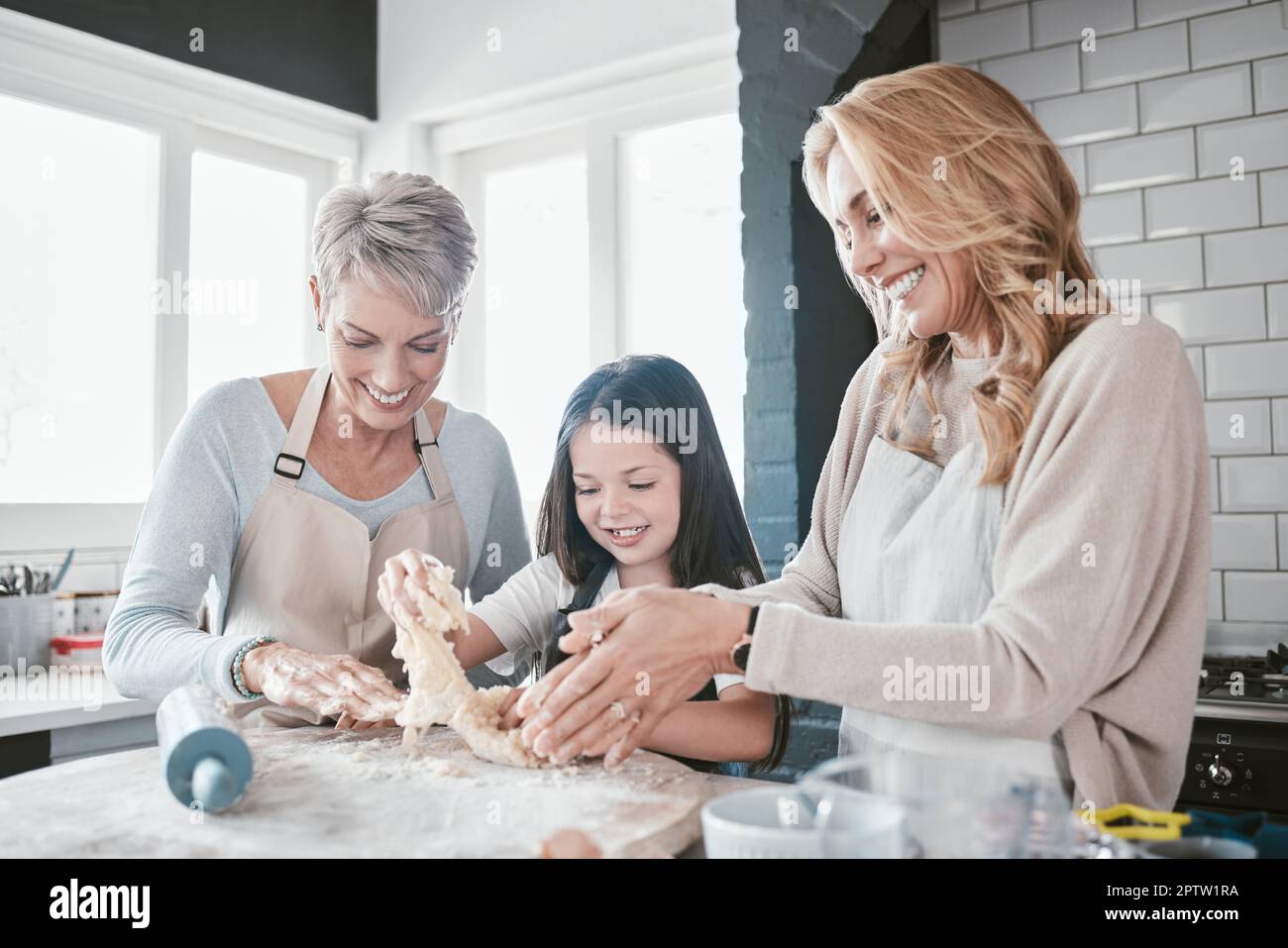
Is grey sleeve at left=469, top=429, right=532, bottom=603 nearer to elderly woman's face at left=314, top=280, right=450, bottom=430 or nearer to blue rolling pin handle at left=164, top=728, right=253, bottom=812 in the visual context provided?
elderly woman's face at left=314, top=280, right=450, bottom=430

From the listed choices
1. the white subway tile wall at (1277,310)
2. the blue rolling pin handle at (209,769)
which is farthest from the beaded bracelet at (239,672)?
the white subway tile wall at (1277,310)

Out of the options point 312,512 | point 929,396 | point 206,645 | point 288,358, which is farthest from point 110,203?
point 929,396

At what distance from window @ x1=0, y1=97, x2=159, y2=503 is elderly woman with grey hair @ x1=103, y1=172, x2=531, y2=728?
1.42 metres

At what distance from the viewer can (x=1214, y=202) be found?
91.2 inches

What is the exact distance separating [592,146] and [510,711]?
91.5 inches

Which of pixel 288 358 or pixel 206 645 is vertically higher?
pixel 288 358

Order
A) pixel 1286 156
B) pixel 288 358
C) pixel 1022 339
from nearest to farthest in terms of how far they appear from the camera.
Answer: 1. pixel 1022 339
2. pixel 1286 156
3. pixel 288 358

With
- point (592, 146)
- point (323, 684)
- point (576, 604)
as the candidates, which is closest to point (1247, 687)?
point (576, 604)

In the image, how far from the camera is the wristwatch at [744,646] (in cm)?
110

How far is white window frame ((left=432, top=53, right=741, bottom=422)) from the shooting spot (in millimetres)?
3033

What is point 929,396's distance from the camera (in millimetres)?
1329

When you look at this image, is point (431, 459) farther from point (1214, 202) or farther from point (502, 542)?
point (1214, 202)
